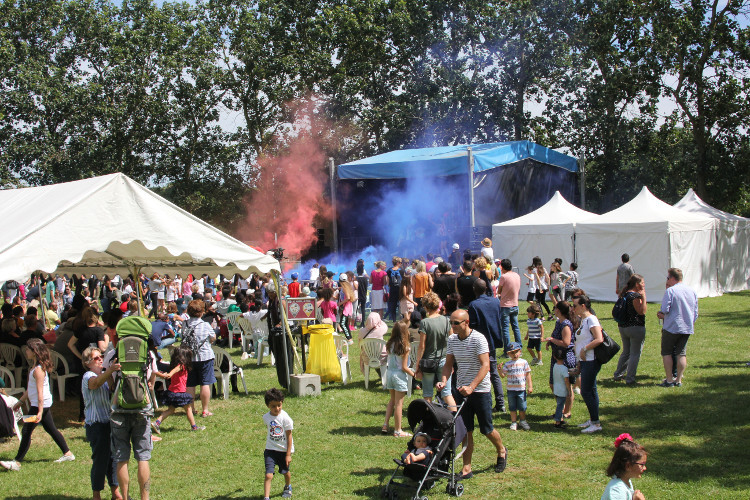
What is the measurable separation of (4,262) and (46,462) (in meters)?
1.97

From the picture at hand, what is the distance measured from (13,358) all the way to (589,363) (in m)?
7.40

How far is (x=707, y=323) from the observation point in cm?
1338

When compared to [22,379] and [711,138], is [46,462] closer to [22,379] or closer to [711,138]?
[22,379]

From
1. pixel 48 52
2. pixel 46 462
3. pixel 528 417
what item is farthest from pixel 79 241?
pixel 48 52

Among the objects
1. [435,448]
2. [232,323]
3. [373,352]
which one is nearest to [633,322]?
[373,352]

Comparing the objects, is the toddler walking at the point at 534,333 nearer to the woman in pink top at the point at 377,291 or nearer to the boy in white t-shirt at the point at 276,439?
the woman in pink top at the point at 377,291

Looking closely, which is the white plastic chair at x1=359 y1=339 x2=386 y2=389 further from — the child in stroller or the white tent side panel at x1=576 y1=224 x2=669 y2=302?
the white tent side panel at x1=576 y1=224 x2=669 y2=302

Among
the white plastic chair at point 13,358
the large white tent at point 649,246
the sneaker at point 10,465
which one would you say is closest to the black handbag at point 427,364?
the sneaker at point 10,465

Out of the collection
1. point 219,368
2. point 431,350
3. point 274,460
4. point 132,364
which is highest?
point 132,364

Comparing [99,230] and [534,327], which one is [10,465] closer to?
[99,230]

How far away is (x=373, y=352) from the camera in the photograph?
358 inches

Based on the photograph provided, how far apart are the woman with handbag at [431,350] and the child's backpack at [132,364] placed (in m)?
Result: 2.51

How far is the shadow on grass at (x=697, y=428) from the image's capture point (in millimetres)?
5652

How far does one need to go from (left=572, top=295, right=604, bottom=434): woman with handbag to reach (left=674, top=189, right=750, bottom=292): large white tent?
13292 mm
